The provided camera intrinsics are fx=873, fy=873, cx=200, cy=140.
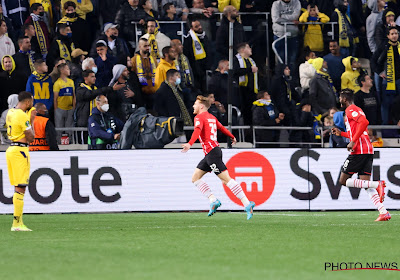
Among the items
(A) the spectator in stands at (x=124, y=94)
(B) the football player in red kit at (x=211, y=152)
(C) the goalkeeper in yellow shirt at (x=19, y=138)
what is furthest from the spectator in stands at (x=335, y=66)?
(C) the goalkeeper in yellow shirt at (x=19, y=138)

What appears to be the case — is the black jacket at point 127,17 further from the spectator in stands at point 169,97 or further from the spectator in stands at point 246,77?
the spectator in stands at point 246,77

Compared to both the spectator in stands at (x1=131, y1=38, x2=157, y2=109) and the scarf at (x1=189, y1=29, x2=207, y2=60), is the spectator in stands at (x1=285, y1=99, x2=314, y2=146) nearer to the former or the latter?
the scarf at (x1=189, y1=29, x2=207, y2=60)

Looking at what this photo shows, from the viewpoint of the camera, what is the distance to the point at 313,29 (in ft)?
73.6

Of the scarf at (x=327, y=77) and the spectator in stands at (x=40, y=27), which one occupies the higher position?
the spectator in stands at (x=40, y=27)

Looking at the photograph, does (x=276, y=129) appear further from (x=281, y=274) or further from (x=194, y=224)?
(x=281, y=274)

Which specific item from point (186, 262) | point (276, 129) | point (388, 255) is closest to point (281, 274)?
point (186, 262)

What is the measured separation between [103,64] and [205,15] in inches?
119

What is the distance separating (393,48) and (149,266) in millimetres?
14849

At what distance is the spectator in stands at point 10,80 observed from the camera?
19531mm

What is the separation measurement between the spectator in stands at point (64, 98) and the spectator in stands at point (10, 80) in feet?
2.71

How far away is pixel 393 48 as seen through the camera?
21.6 metres

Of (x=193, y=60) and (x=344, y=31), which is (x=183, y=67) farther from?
(x=344, y=31)

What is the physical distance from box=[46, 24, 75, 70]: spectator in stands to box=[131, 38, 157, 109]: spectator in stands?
1.65 m

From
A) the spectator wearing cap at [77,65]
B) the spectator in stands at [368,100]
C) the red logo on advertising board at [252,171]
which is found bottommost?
the red logo on advertising board at [252,171]
